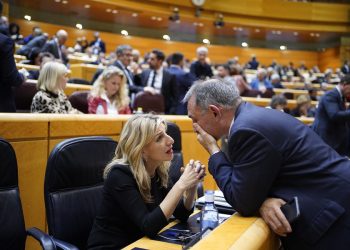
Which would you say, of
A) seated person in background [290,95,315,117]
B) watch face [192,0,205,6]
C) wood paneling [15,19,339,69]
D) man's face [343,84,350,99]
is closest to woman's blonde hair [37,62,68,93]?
man's face [343,84,350,99]

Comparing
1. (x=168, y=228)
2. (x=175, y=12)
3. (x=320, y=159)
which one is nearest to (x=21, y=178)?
(x=168, y=228)

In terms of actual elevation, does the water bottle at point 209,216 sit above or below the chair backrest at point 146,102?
below

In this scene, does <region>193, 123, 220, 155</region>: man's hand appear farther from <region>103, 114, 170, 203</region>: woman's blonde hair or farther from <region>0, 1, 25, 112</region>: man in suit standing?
<region>0, 1, 25, 112</region>: man in suit standing

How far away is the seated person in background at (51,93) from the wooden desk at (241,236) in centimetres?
227

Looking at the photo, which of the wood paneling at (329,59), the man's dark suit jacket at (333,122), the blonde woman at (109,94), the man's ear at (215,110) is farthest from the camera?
the wood paneling at (329,59)

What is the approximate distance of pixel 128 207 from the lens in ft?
5.56

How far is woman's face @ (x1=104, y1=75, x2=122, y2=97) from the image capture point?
3.74 meters

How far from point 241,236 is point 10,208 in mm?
1055

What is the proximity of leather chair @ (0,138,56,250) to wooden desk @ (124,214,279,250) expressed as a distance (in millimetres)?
821

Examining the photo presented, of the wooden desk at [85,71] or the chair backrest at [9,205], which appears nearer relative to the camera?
the chair backrest at [9,205]

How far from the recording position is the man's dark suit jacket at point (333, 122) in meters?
3.78

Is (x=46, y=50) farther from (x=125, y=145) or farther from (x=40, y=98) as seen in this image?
(x=125, y=145)

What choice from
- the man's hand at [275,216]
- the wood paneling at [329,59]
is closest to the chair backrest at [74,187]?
the man's hand at [275,216]

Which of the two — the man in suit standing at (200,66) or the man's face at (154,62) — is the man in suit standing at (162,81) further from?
the man in suit standing at (200,66)
